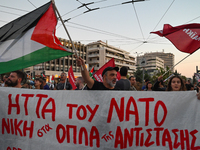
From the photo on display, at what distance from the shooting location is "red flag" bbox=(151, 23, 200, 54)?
3.04 meters

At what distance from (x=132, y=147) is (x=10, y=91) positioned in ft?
6.20

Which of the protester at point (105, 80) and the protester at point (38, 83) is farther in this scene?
the protester at point (38, 83)

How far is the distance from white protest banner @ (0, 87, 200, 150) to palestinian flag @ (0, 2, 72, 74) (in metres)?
0.52

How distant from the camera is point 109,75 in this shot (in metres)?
2.55

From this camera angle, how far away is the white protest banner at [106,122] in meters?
2.04

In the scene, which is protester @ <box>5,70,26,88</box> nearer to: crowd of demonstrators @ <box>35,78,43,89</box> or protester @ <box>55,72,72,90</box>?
crowd of demonstrators @ <box>35,78,43,89</box>

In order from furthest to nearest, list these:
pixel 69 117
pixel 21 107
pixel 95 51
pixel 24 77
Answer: pixel 95 51 < pixel 24 77 < pixel 21 107 < pixel 69 117

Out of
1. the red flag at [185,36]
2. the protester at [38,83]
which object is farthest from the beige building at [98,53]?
the red flag at [185,36]

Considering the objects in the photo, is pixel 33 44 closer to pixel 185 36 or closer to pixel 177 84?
pixel 177 84

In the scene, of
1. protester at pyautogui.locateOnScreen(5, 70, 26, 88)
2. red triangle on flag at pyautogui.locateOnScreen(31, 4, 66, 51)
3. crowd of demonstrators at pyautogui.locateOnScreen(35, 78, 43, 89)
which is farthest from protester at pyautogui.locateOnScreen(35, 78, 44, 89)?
red triangle on flag at pyautogui.locateOnScreen(31, 4, 66, 51)

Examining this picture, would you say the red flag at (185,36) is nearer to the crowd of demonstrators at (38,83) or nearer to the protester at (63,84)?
the crowd of demonstrators at (38,83)

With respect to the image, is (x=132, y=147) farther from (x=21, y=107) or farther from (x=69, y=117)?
(x=21, y=107)

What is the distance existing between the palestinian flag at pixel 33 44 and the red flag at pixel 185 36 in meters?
2.20

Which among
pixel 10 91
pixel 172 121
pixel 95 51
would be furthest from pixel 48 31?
pixel 95 51
